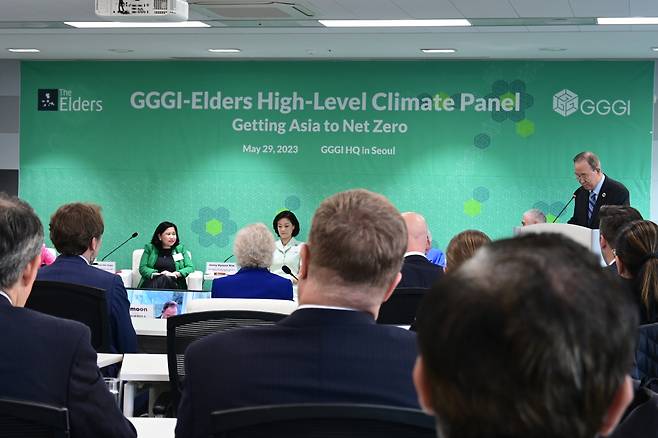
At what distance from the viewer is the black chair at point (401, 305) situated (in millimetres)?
5039

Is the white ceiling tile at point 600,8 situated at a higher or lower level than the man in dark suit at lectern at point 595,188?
higher

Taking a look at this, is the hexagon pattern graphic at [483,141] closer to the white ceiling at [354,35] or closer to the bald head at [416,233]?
the white ceiling at [354,35]

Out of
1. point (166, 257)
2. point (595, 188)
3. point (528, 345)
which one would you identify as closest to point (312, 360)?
point (528, 345)

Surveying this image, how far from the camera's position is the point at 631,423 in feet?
6.66

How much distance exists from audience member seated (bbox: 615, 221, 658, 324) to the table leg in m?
2.06

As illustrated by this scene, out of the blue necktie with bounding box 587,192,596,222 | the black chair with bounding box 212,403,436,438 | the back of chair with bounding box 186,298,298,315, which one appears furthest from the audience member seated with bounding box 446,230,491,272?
the blue necktie with bounding box 587,192,596,222

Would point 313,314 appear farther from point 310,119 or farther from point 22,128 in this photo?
point 22,128

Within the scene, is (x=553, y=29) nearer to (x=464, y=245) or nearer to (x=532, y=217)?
(x=532, y=217)

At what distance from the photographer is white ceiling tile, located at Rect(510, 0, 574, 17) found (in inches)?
325

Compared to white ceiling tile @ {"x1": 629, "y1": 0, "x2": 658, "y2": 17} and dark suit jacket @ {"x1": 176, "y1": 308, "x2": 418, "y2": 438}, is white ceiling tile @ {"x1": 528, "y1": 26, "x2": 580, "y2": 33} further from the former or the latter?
dark suit jacket @ {"x1": 176, "y1": 308, "x2": 418, "y2": 438}

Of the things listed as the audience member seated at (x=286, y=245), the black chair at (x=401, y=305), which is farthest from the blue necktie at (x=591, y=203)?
the black chair at (x=401, y=305)

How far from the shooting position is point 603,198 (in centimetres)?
921

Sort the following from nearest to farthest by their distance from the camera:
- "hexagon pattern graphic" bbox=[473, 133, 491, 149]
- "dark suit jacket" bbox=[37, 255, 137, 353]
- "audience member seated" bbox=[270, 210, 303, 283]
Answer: "dark suit jacket" bbox=[37, 255, 137, 353], "audience member seated" bbox=[270, 210, 303, 283], "hexagon pattern graphic" bbox=[473, 133, 491, 149]

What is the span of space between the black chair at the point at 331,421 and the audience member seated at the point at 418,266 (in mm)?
3865
